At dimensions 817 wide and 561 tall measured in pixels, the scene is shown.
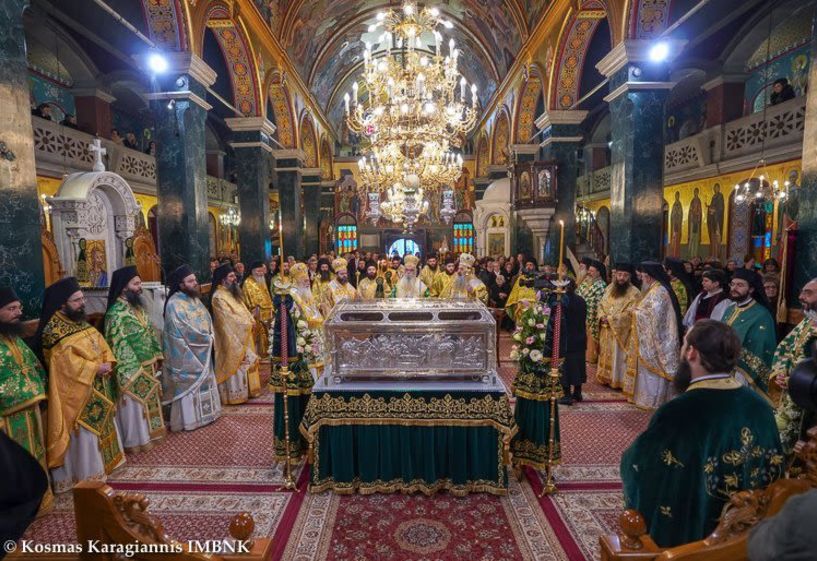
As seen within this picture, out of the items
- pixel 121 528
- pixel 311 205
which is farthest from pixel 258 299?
pixel 311 205

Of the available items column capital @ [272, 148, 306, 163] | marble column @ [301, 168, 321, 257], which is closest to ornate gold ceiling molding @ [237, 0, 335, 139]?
column capital @ [272, 148, 306, 163]

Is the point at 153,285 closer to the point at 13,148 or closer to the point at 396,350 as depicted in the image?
the point at 13,148

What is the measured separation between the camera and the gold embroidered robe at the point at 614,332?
6.12 meters

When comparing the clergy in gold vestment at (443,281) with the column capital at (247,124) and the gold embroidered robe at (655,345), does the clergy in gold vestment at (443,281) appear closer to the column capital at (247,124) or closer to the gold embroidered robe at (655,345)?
the gold embroidered robe at (655,345)

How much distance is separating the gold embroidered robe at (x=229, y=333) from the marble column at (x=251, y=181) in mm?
5010

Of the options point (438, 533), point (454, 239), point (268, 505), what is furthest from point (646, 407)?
point (454, 239)

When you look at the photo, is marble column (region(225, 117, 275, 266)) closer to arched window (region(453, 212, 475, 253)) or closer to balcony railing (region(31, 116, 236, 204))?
balcony railing (region(31, 116, 236, 204))

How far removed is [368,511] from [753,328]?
382 cm

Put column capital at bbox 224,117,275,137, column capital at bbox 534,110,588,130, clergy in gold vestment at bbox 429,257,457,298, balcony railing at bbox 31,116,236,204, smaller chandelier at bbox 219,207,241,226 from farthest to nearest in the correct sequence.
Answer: smaller chandelier at bbox 219,207,241,226, column capital at bbox 534,110,588,130, column capital at bbox 224,117,275,137, balcony railing at bbox 31,116,236,204, clergy in gold vestment at bbox 429,257,457,298

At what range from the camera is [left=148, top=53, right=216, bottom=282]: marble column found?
7.28m

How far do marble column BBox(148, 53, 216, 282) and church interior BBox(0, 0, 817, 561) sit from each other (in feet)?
0.13

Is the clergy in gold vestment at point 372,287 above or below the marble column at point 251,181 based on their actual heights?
below

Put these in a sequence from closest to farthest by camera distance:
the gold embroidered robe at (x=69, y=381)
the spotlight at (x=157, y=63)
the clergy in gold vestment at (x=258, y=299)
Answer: the gold embroidered robe at (x=69, y=381) < the spotlight at (x=157, y=63) < the clergy in gold vestment at (x=258, y=299)

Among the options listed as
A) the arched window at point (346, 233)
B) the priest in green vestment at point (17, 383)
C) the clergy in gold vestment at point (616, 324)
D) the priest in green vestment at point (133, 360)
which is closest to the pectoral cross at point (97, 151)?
the priest in green vestment at point (133, 360)
